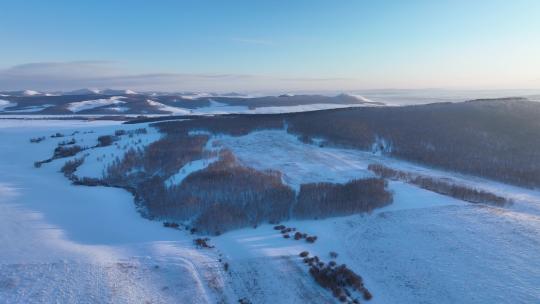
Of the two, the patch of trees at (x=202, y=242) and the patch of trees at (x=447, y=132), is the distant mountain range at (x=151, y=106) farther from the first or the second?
the patch of trees at (x=202, y=242)

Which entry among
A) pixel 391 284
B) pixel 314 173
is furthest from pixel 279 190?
pixel 391 284

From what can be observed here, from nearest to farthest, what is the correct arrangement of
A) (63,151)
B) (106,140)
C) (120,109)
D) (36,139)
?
1. (63,151)
2. (106,140)
3. (36,139)
4. (120,109)

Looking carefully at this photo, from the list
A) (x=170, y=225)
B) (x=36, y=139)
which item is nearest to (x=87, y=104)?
(x=36, y=139)

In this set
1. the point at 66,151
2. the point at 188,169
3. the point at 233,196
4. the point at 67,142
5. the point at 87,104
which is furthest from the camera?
the point at 87,104

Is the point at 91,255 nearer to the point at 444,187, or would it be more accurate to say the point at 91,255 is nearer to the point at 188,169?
the point at 188,169

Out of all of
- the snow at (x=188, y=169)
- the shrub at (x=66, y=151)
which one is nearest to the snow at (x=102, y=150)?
the shrub at (x=66, y=151)

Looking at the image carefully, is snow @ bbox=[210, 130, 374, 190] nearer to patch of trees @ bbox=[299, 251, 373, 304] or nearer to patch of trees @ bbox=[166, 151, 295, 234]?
patch of trees @ bbox=[166, 151, 295, 234]

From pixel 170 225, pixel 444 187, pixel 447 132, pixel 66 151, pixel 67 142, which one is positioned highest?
pixel 447 132
